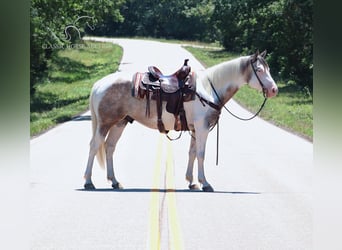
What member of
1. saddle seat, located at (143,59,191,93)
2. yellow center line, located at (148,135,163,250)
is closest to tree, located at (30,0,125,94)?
saddle seat, located at (143,59,191,93)

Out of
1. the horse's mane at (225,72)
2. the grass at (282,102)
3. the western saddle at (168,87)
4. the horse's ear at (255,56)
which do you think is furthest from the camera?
the grass at (282,102)

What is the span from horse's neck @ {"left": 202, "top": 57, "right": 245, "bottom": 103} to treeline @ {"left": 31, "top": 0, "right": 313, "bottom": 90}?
26 cm

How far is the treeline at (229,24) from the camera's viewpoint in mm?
7039

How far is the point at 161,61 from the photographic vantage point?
805 centimetres

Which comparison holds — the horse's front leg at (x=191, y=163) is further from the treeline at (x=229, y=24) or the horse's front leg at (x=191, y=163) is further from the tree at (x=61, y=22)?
the tree at (x=61, y=22)

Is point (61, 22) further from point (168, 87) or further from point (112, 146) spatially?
point (112, 146)

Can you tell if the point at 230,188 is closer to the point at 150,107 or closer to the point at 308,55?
Answer: the point at 150,107

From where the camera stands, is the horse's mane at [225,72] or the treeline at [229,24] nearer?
the treeline at [229,24]

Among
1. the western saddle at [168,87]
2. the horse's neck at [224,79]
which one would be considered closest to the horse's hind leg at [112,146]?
the western saddle at [168,87]

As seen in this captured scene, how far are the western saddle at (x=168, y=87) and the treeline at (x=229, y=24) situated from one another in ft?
1.61

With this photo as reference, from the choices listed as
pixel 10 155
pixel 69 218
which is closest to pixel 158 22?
pixel 69 218

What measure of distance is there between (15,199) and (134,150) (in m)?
3.85

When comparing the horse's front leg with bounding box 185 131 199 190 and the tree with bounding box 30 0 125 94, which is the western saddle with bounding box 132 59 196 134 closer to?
the horse's front leg with bounding box 185 131 199 190

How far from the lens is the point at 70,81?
31.1 ft
